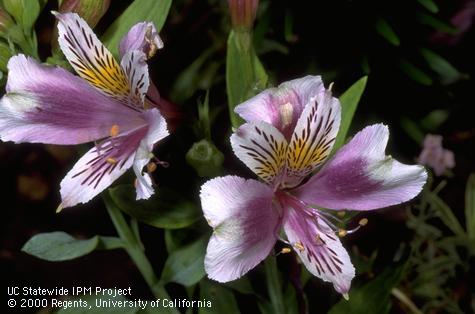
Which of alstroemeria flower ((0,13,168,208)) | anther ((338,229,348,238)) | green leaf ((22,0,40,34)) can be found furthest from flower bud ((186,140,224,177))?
green leaf ((22,0,40,34))

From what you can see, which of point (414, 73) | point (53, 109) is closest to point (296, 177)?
point (53, 109)

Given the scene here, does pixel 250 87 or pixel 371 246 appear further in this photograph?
pixel 371 246

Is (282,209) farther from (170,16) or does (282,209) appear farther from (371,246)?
(170,16)

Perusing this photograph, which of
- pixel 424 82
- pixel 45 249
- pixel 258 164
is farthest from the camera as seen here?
pixel 424 82

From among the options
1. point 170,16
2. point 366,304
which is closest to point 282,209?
point 366,304

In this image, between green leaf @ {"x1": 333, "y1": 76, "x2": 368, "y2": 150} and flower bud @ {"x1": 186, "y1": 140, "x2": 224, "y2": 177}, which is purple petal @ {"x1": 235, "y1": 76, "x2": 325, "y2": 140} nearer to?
flower bud @ {"x1": 186, "y1": 140, "x2": 224, "y2": 177}

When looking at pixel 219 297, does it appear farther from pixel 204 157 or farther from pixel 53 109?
pixel 53 109
